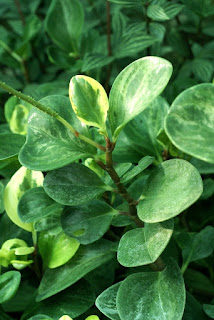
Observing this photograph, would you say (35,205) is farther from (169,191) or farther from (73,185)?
(169,191)

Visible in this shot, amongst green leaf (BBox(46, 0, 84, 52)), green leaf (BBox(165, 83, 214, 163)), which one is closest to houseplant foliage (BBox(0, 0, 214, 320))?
green leaf (BBox(165, 83, 214, 163))

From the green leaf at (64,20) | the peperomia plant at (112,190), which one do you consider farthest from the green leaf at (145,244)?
the green leaf at (64,20)

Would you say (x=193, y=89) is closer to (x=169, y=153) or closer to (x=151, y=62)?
(x=151, y=62)

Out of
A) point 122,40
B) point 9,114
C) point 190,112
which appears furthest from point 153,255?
point 122,40

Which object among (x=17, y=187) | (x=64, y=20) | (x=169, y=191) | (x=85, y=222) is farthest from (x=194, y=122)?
(x=64, y=20)

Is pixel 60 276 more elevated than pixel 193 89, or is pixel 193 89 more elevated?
pixel 193 89

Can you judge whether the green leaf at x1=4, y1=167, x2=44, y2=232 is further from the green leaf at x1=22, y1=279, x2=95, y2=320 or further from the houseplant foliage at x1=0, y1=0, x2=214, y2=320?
the green leaf at x1=22, y1=279, x2=95, y2=320
